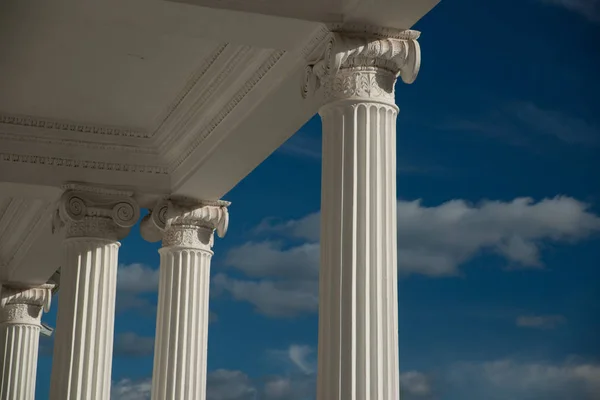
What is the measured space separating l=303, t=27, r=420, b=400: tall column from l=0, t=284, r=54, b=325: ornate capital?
31.4 metres

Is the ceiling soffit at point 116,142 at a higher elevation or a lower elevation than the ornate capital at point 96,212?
higher

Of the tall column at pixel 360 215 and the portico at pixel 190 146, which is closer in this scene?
the tall column at pixel 360 215

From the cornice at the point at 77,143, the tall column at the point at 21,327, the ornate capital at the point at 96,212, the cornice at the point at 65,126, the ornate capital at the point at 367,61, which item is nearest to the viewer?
the ornate capital at the point at 367,61

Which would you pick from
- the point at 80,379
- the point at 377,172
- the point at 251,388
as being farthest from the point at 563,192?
the point at 377,172

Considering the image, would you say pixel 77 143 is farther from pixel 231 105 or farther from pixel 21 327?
pixel 21 327

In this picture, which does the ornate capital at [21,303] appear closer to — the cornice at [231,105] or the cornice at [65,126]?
the cornice at [65,126]

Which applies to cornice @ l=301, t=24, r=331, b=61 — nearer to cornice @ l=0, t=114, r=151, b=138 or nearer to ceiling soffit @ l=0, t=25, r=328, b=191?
ceiling soffit @ l=0, t=25, r=328, b=191

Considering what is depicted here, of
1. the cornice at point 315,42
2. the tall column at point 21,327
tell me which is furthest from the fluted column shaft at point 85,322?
the tall column at point 21,327

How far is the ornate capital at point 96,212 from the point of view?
1416 inches

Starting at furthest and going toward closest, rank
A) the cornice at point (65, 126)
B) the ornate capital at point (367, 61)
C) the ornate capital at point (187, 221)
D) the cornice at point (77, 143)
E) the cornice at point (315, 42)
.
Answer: the ornate capital at point (187, 221), the cornice at point (77, 143), the cornice at point (65, 126), the cornice at point (315, 42), the ornate capital at point (367, 61)

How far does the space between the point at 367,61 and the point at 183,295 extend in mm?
15421

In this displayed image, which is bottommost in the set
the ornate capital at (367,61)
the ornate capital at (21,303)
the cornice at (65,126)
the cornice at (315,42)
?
the ornate capital at (367,61)

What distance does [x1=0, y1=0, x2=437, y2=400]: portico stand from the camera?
22656mm

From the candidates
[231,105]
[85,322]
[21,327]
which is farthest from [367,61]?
[21,327]
